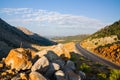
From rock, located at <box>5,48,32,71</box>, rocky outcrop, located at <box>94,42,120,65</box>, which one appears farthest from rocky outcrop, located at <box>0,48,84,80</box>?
rocky outcrop, located at <box>94,42,120,65</box>

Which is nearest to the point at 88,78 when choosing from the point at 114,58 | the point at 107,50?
the point at 114,58

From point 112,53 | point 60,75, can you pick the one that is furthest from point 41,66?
point 112,53

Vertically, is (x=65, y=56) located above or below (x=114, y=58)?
above

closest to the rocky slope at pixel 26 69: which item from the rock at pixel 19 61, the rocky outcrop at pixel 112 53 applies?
the rock at pixel 19 61

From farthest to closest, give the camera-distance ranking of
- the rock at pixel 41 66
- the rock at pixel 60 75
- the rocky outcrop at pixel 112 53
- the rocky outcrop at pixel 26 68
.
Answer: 1. the rocky outcrop at pixel 112 53
2. the rock at pixel 60 75
3. the rock at pixel 41 66
4. the rocky outcrop at pixel 26 68

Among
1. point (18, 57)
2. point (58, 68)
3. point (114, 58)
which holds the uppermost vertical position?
point (18, 57)

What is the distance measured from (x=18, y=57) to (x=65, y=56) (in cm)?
1313

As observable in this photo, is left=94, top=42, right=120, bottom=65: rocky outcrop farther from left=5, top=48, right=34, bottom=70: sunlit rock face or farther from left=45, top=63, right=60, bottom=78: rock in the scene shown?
left=5, top=48, right=34, bottom=70: sunlit rock face

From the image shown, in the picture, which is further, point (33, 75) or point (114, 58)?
point (114, 58)

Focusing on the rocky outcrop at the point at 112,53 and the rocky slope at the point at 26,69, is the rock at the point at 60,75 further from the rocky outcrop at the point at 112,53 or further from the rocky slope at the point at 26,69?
the rocky outcrop at the point at 112,53

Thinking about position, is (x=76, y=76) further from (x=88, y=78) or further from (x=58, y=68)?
(x=88, y=78)

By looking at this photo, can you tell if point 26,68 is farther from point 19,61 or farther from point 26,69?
point 19,61

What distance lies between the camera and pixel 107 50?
85.4 metres

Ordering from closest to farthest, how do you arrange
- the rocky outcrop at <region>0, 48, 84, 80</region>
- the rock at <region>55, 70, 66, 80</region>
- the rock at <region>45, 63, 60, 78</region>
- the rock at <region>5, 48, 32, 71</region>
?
the rocky outcrop at <region>0, 48, 84, 80</region>
the rock at <region>5, 48, 32, 71</region>
the rock at <region>55, 70, 66, 80</region>
the rock at <region>45, 63, 60, 78</region>
